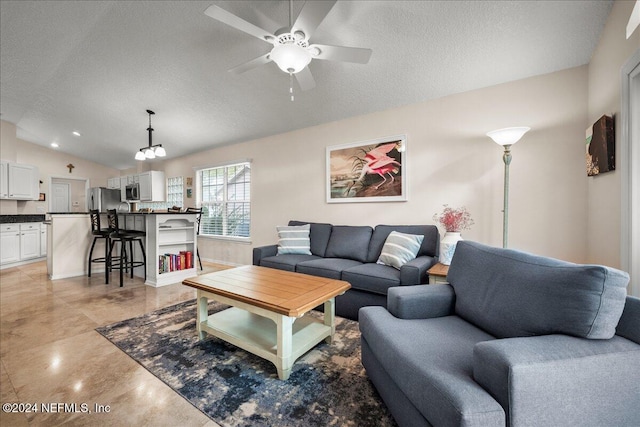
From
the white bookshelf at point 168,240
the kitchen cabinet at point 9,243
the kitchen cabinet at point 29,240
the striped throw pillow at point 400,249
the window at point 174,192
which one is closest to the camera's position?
the striped throw pillow at point 400,249

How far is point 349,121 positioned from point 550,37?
2.19m

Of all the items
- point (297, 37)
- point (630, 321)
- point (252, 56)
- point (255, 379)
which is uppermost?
point (252, 56)

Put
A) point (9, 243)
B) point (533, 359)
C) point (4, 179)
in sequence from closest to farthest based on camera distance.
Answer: point (533, 359) < point (9, 243) < point (4, 179)

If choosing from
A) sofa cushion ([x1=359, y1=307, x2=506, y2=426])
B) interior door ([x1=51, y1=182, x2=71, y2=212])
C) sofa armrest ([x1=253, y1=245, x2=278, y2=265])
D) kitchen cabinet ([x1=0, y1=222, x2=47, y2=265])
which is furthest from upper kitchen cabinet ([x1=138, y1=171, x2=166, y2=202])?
sofa cushion ([x1=359, y1=307, x2=506, y2=426])

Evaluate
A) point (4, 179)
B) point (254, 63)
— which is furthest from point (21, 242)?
point (254, 63)

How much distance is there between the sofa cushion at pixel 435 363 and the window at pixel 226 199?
3.97 m

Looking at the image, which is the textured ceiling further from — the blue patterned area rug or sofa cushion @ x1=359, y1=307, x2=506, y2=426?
the blue patterned area rug

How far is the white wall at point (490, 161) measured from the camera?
2.48m

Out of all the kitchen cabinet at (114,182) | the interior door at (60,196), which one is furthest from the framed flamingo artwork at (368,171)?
the interior door at (60,196)

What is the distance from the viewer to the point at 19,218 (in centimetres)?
531

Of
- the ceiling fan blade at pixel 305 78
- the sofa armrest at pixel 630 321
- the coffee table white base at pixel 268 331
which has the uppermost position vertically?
the ceiling fan blade at pixel 305 78

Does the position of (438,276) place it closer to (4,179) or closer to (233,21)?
Result: (233,21)

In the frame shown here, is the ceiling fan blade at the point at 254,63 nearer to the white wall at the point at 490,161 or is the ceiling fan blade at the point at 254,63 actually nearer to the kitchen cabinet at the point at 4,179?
the white wall at the point at 490,161

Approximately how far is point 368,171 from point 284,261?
5.45 feet
